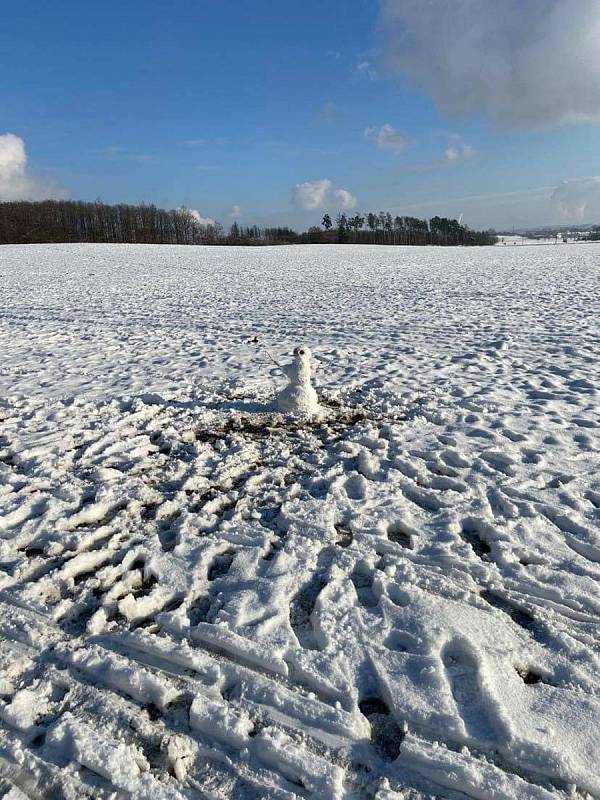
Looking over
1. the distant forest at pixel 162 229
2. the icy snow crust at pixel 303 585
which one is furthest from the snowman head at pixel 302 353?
the distant forest at pixel 162 229

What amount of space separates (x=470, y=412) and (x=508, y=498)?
6.63 feet

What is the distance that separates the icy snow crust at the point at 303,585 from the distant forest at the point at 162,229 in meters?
78.0

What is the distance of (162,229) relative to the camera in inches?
3558

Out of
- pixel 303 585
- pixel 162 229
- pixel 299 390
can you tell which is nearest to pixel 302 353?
pixel 299 390

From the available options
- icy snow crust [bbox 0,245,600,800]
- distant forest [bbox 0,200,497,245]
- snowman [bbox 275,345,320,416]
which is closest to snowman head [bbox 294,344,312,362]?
snowman [bbox 275,345,320,416]

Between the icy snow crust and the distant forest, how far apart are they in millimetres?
78022

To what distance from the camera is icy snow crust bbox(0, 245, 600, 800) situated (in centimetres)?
224

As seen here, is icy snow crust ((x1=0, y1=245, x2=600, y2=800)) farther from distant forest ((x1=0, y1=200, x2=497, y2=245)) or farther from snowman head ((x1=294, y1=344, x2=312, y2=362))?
distant forest ((x1=0, y1=200, x2=497, y2=245))

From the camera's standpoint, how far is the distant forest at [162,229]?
77000 mm

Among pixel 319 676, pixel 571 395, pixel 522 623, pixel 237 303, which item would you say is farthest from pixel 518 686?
pixel 237 303

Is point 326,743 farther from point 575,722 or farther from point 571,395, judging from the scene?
point 571,395

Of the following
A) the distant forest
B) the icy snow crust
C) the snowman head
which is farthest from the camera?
the distant forest

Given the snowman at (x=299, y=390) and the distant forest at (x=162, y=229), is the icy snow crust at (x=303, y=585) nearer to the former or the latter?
the snowman at (x=299, y=390)

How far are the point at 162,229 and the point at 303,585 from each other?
9661 centimetres
